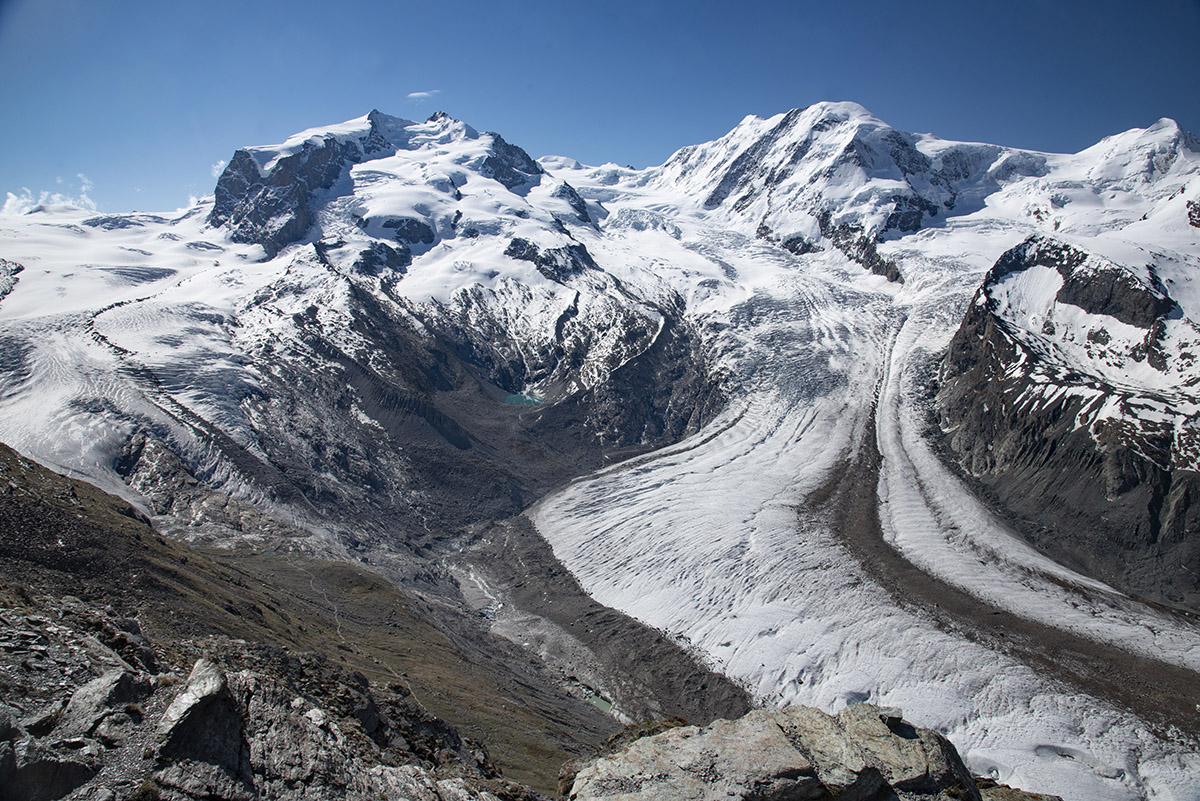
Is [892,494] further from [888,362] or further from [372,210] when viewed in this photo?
[372,210]

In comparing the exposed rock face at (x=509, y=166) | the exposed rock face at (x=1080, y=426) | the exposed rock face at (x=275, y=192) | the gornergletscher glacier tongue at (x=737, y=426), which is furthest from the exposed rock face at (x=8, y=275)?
the exposed rock face at (x=1080, y=426)

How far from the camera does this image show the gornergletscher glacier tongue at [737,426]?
43.0 m

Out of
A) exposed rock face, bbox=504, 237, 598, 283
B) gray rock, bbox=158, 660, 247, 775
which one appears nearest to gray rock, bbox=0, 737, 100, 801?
gray rock, bbox=158, 660, 247, 775

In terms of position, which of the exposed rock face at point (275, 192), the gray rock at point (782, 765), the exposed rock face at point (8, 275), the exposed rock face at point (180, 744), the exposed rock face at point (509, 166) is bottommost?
the gray rock at point (782, 765)

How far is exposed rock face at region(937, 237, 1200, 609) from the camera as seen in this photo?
5088 centimetres

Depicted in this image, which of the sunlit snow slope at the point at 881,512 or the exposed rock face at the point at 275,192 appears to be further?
the exposed rock face at the point at 275,192

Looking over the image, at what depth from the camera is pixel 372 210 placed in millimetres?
137125

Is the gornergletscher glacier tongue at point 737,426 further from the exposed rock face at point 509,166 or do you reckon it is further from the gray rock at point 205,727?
the gray rock at point 205,727

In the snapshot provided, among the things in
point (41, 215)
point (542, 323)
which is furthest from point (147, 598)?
point (41, 215)

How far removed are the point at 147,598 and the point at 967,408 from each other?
7689 centimetres

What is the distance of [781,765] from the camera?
14031mm

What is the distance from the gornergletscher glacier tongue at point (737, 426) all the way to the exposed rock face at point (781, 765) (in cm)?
2441

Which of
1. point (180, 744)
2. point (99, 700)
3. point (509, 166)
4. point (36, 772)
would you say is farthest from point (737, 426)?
point (509, 166)

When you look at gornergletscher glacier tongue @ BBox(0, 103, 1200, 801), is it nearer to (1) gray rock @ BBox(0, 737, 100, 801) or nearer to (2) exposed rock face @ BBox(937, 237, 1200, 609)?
(2) exposed rock face @ BBox(937, 237, 1200, 609)
